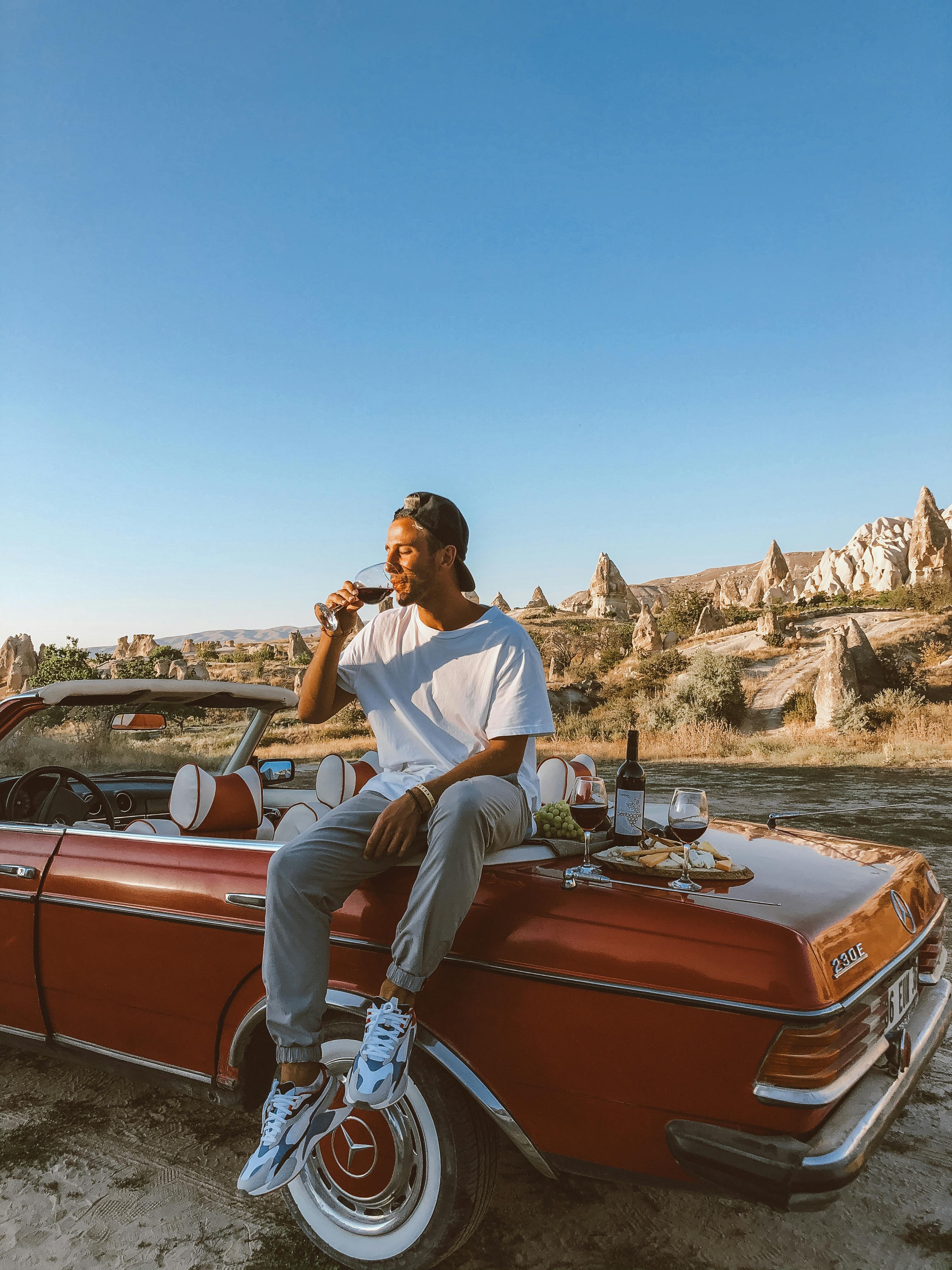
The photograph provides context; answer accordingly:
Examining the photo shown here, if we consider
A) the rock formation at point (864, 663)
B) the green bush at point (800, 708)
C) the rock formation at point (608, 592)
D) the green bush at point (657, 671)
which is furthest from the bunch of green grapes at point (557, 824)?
the rock formation at point (608, 592)

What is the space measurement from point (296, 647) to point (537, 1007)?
5986 cm

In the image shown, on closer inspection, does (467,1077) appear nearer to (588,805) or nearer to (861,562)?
(588,805)

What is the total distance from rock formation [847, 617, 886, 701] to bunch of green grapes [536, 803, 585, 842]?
25046 millimetres

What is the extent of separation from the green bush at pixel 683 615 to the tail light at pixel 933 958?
45.8 metres

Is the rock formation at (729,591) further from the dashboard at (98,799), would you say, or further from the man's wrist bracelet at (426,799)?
the man's wrist bracelet at (426,799)

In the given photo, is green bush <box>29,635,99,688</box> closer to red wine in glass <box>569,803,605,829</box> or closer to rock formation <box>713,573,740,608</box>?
red wine in glass <box>569,803,605,829</box>

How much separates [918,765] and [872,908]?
50.4ft

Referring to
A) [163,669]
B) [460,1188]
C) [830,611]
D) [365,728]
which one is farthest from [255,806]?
[163,669]

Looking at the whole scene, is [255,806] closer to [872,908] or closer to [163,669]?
[872,908]

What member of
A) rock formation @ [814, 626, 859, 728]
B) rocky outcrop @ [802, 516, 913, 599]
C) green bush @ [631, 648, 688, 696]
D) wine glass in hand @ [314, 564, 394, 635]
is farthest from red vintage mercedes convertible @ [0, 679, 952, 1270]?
rocky outcrop @ [802, 516, 913, 599]

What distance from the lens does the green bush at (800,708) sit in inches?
1021

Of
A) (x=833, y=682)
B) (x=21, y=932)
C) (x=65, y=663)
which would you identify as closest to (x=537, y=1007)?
(x=21, y=932)

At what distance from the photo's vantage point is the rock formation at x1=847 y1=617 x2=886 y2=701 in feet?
84.6

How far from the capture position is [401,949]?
2113mm
